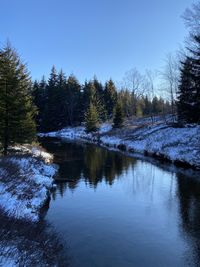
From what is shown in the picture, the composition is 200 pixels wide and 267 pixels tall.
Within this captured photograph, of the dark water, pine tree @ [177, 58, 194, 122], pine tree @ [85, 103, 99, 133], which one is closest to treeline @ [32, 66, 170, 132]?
pine tree @ [85, 103, 99, 133]

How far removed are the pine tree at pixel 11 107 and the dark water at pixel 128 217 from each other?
4597 millimetres

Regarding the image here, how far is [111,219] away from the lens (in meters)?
14.2

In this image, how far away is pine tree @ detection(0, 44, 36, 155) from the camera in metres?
24.9

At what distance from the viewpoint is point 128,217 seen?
14.4 meters

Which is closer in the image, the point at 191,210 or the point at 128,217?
the point at 128,217

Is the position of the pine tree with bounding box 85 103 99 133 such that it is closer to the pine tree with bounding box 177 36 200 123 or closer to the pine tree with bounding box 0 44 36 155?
the pine tree with bounding box 177 36 200 123

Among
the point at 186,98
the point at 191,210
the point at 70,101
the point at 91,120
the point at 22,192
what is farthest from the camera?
the point at 70,101

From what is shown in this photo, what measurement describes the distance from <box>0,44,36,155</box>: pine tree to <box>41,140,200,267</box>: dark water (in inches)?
181

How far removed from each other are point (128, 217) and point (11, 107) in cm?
1465

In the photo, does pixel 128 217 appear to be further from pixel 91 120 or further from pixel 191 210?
pixel 91 120

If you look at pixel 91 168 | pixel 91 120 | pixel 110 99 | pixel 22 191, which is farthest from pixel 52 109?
pixel 22 191

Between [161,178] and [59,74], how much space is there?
71766mm

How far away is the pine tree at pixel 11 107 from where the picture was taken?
2486 cm

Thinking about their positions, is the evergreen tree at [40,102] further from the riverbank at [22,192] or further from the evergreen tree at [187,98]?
the riverbank at [22,192]
